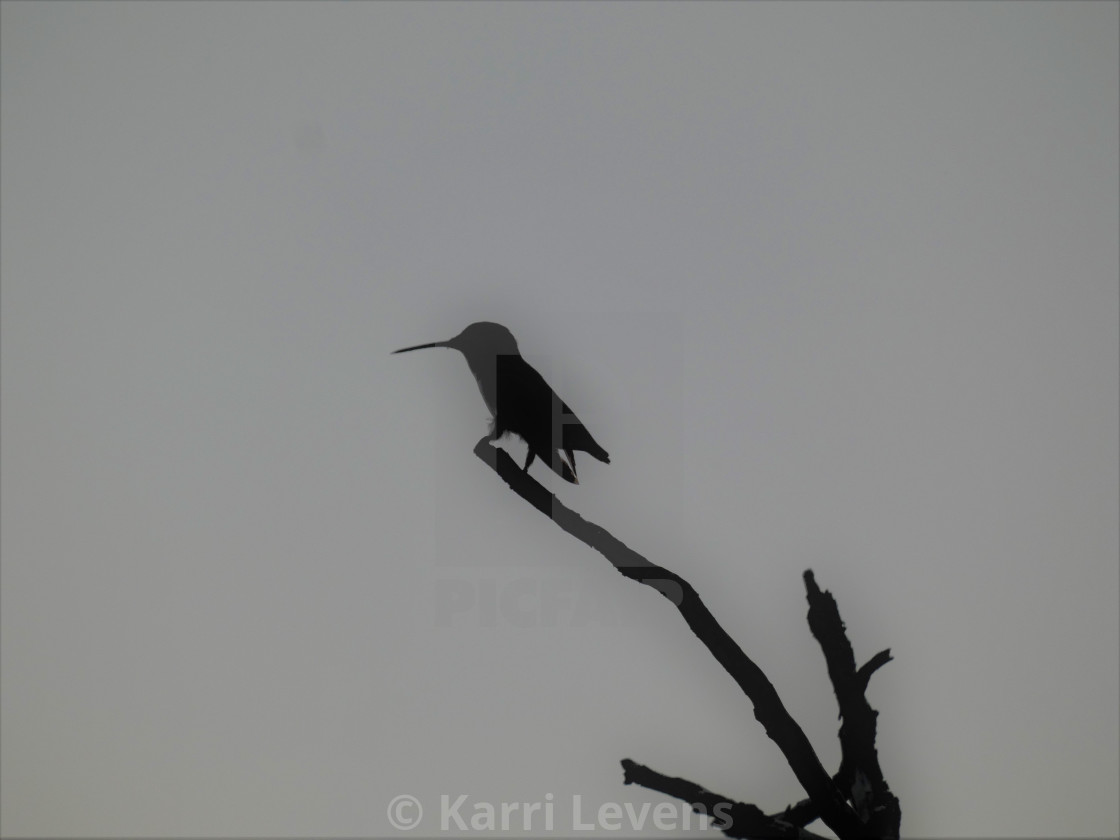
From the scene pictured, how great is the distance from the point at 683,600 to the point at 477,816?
1164 millimetres

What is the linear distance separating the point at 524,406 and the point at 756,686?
634mm

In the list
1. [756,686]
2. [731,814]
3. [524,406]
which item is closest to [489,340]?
[524,406]

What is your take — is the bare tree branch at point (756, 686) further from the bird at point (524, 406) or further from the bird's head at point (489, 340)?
the bird's head at point (489, 340)

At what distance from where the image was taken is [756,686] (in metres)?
1.00

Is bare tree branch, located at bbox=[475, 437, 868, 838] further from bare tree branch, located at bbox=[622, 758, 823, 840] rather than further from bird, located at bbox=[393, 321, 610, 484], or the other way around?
bird, located at bbox=[393, 321, 610, 484]

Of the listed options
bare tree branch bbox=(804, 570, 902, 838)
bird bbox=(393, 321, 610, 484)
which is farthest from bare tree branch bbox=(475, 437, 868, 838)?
bird bbox=(393, 321, 610, 484)

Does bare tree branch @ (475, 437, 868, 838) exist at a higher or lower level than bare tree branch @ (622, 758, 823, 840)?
higher

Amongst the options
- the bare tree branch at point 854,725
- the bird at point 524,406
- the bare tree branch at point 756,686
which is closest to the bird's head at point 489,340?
the bird at point 524,406

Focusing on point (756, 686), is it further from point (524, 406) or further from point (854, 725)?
point (524, 406)

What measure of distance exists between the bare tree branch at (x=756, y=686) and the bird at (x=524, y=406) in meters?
0.33

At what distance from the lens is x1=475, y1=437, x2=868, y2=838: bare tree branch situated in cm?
99

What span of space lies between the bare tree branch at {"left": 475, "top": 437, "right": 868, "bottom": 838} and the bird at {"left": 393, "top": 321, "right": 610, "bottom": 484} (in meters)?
0.33

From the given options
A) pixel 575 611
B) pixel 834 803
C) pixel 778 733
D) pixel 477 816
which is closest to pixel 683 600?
pixel 778 733

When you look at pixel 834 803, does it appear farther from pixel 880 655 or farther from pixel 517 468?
pixel 517 468
